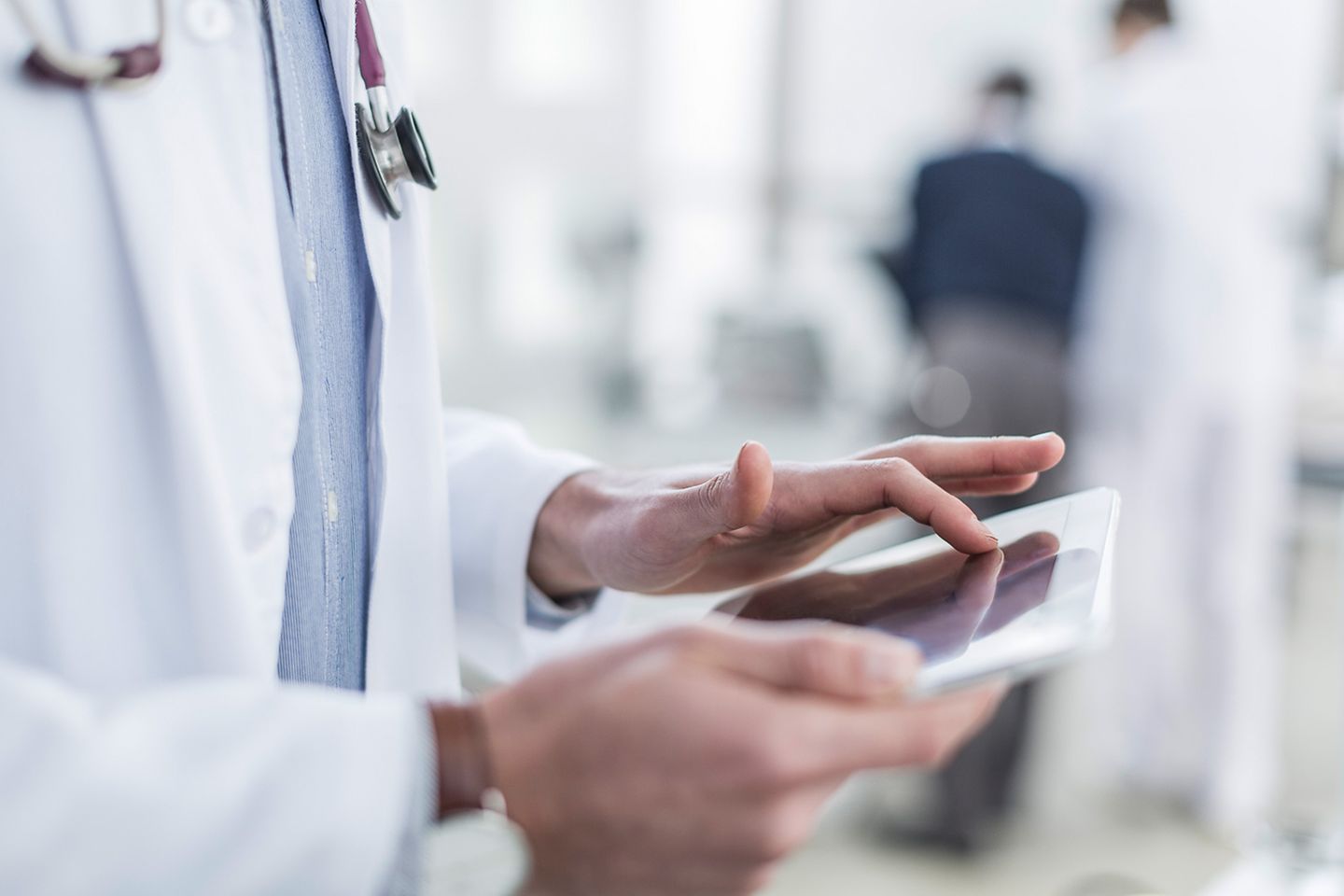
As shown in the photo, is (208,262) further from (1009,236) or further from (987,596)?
(1009,236)

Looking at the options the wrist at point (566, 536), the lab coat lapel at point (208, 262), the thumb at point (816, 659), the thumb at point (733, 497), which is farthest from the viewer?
the wrist at point (566, 536)

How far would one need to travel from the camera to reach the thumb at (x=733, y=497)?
2.17ft

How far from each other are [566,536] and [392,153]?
0.93 ft

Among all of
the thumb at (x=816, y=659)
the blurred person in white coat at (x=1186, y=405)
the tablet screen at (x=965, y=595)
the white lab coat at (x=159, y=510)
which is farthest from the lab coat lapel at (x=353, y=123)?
the blurred person in white coat at (x=1186, y=405)

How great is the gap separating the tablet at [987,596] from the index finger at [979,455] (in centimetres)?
3

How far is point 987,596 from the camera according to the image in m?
0.56

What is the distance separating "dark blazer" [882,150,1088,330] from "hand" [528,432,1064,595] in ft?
5.40

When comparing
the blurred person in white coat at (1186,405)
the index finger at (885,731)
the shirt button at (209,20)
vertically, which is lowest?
the blurred person in white coat at (1186,405)

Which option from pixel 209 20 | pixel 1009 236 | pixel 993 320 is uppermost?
pixel 209 20

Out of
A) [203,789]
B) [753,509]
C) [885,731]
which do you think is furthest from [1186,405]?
[203,789]

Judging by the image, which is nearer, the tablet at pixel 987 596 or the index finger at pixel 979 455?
the tablet at pixel 987 596

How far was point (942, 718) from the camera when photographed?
0.43 m

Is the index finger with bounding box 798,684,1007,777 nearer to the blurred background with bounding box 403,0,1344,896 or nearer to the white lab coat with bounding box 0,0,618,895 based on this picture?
the white lab coat with bounding box 0,0,618,895

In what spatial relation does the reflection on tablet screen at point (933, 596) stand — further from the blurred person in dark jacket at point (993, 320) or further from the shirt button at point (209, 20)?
the blurred person in dark jacket at point (993, 320)
